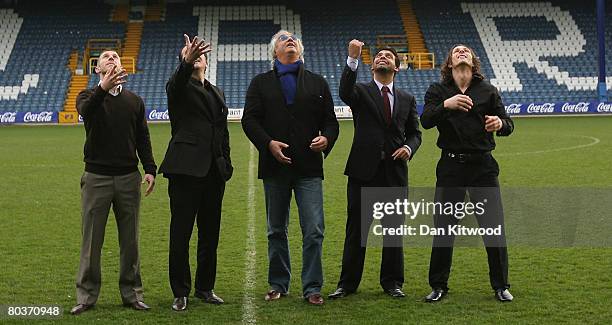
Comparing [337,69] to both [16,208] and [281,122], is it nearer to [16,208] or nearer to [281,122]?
[16,208]

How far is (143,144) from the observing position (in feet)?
18.6

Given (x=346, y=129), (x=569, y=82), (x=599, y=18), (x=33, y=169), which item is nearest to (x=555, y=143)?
(x=346, y=129)

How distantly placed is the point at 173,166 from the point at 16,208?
20.2ft

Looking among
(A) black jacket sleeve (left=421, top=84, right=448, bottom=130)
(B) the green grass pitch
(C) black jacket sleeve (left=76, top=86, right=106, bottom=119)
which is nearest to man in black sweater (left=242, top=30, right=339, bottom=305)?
(B) the green grass pitch

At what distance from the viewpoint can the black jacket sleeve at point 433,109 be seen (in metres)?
5.50

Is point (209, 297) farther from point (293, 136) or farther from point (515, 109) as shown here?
point (515, 109)

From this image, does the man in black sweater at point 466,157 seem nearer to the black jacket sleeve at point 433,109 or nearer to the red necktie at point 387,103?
the black jacket sleeve at point 433,109

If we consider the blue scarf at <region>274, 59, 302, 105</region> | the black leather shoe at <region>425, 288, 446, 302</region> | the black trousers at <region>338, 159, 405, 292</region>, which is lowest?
the black leather shoe at <region>425, 288, 446, 302</region>

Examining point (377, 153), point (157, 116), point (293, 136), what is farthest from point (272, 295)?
point (157, 116)

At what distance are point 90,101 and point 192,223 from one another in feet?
3.69

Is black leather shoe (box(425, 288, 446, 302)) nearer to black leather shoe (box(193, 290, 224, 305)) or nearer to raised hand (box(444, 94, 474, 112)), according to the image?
raised hand (box(444, 94, 474, 112))

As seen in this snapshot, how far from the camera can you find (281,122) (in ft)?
18.4

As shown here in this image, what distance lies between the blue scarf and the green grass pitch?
147cm

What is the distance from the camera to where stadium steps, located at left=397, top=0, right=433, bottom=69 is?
38469mm
